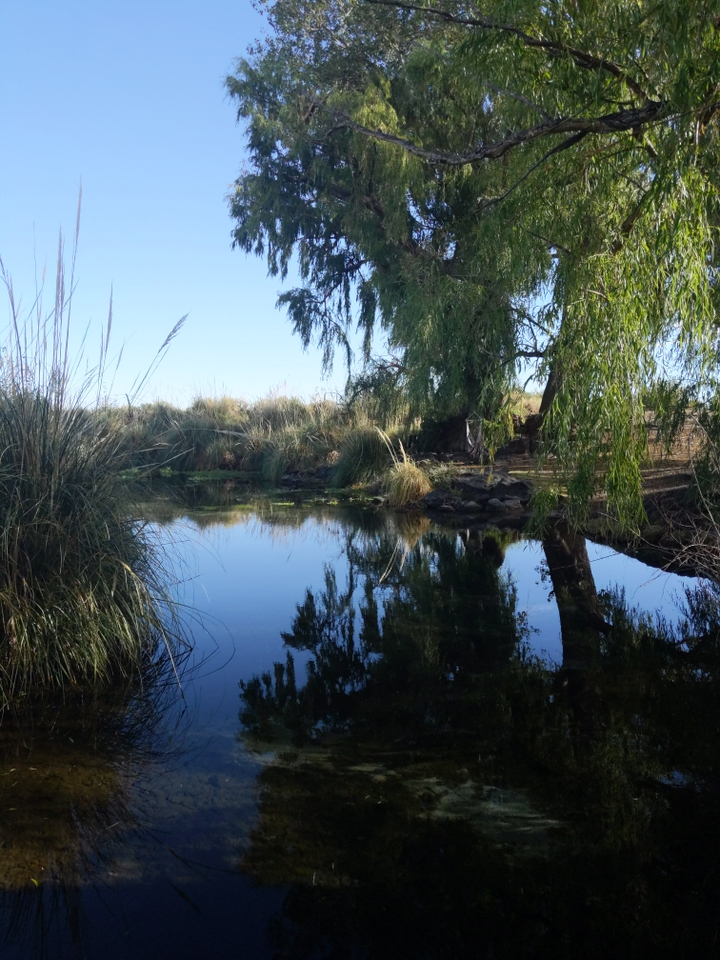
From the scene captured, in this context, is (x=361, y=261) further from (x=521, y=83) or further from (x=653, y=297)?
(x=653, y=297)

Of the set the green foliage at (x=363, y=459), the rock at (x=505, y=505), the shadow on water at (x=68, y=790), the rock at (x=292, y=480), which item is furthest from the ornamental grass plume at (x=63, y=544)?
the rock at (x=292, y=480)

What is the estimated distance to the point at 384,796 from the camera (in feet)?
10.5

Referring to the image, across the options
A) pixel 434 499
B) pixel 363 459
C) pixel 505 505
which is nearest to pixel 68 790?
pixel 505 505

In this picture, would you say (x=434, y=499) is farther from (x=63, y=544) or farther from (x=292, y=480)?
(x=63, y=544)

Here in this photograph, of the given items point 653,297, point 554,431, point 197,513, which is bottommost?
point 197,513

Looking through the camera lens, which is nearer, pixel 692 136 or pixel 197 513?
pixel 692 136

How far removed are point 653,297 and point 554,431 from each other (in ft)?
4.21

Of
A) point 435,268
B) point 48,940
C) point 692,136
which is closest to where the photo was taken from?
point 48,940

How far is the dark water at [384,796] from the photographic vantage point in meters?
2.41

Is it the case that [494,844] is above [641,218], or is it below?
below

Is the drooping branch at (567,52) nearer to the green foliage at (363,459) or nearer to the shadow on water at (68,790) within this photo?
the shadow on water at (68,790)

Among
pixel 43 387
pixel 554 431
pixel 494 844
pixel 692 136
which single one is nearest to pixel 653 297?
pixel 692 136

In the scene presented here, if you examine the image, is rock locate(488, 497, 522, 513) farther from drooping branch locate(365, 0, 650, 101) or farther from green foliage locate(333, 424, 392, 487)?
drooping branch locate(365, 0, 650, 101)

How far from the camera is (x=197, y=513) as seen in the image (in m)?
11.8
